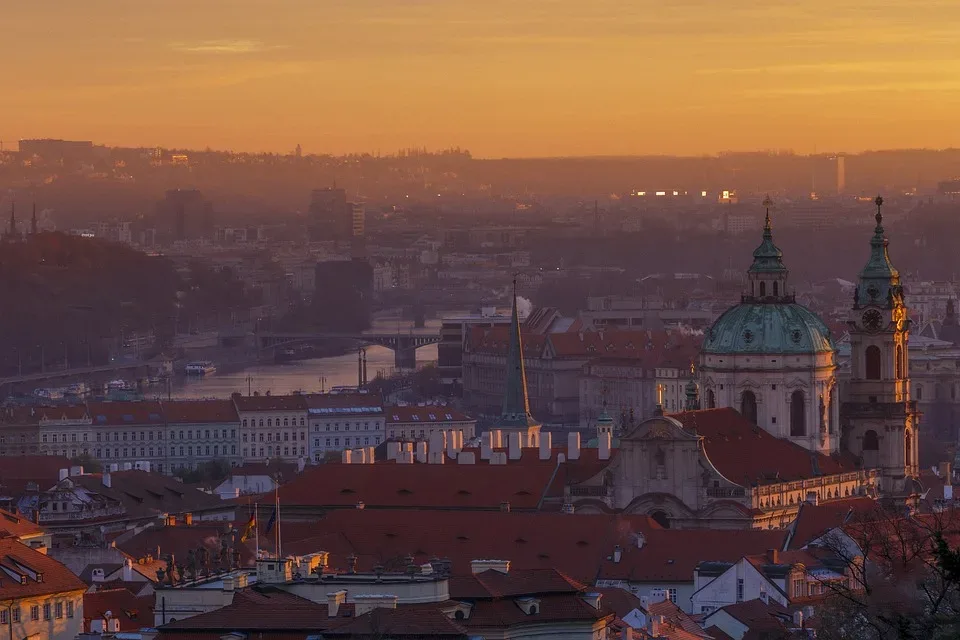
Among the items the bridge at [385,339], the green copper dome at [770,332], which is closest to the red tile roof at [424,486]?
the green copper dome at [770,332]

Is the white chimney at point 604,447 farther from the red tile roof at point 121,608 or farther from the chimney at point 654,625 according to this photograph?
the chimney at point 654,625

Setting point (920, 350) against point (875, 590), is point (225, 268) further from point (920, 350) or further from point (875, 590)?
point (875, 590)

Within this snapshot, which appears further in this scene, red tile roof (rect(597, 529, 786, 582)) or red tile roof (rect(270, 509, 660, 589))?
red tile roof (rect(270, 509, 660, 589))

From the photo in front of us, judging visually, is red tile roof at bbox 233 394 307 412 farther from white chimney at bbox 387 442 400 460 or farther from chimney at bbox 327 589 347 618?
chimney at bbox 327 589 347 618

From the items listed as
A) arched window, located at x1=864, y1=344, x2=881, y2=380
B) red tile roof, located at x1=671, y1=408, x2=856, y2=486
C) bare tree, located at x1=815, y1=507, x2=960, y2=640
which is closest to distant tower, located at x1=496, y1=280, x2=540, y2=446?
arched window, located at x1=864, y1=344, x2=881, y2=380

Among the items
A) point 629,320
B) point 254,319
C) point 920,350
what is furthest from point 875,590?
point 254,319

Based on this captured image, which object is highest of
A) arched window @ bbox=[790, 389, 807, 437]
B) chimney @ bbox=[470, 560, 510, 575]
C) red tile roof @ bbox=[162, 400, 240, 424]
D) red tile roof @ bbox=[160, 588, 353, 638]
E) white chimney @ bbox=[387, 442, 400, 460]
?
→ red tile roof @ bbox=[160, 588, 353, 638]

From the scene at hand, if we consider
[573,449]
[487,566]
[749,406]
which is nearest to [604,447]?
[573,449]
